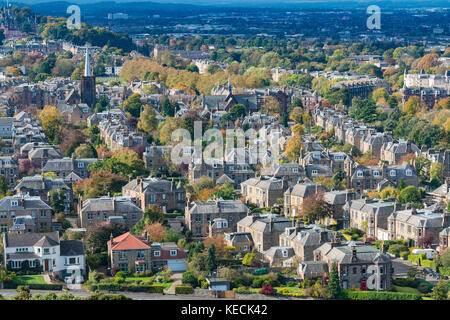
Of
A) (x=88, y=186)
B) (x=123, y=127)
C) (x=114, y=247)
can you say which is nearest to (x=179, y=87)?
(x=123, y=127)

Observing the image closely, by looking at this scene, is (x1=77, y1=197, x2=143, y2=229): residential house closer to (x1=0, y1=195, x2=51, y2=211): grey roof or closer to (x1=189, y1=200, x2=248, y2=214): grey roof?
(x1=0, y1=195, x2=51, y2=211): grey roof

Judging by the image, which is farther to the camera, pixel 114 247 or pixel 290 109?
pixel 290 109

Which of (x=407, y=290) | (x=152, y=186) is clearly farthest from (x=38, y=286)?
(x=152, y=186)

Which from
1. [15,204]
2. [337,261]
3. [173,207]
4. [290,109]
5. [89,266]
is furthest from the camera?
[290,109]

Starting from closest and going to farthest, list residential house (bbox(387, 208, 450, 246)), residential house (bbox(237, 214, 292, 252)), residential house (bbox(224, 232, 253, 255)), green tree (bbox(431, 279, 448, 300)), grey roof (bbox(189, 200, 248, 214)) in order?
green tree (bbox(431, 279, 448, 300)) < residential house (bbox(237, 214, 292, 252)) < residential house (bbox(224, 232, 253, 255)) < residential house (bbox(387, 208, 450, 246)) < grey roof (bbox(189, 200, 248, 214))

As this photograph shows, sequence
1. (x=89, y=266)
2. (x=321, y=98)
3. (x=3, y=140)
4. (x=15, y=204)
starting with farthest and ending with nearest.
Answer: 1. (x=321, y=98)
2. (x=3, y=140)
3. (x=15, y=204)
4. (x=89, y=266)

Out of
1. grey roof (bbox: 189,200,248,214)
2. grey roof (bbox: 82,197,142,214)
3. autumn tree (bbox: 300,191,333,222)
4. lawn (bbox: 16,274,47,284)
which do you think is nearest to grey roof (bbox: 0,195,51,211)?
grey roof (bbox: 82,197,142,214)

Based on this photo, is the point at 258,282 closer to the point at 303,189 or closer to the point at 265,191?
the point at 303,189
